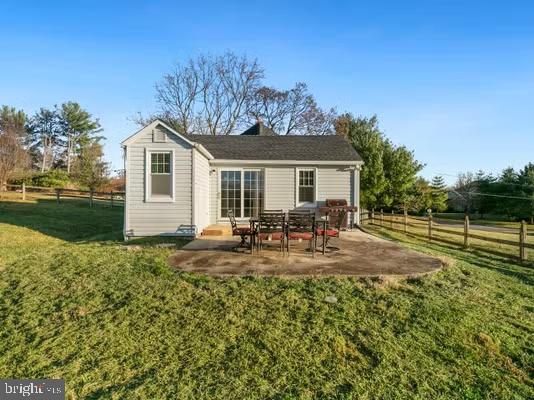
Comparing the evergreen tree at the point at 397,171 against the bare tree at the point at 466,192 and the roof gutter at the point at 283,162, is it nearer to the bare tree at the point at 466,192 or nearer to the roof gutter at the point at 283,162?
the roof gutter at the point at 283,162

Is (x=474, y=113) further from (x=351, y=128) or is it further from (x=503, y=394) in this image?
(x=503, y=394)

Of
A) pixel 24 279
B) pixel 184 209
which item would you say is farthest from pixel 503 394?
pixel 184 209

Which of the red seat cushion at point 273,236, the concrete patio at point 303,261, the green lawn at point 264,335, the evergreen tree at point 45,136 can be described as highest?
the evergreen tree at point 45,136

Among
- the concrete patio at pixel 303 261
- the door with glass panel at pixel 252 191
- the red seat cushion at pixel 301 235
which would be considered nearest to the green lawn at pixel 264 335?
the concrete patio at pixel 303 261

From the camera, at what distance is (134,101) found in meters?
31.5

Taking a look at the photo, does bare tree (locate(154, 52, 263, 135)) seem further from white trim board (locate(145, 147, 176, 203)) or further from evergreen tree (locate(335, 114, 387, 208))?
white trim board (locate(145, 147, 176, 203))

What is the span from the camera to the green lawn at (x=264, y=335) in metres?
3.17

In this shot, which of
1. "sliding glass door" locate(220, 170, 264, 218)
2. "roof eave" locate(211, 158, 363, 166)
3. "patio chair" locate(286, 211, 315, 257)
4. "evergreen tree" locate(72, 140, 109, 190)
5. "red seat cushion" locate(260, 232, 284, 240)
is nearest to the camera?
"patio chair" locate(286, 211, 315, 257)

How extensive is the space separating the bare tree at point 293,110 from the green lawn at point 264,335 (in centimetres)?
2883

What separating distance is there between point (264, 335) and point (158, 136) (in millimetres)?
7823

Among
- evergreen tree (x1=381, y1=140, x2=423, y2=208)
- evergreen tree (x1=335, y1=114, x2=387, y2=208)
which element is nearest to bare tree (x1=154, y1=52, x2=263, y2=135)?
evergreen tree (x1=335, y1=114, x2=387, y2=208)

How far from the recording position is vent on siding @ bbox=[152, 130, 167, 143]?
979 centimetres

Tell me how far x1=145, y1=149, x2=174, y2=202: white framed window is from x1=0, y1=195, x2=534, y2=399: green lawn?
12.6ft

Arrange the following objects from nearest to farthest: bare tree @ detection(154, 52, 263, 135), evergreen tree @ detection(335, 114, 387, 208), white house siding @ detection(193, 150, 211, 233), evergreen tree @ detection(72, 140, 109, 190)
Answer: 1. white house siding @ detection(193, 150, 211, 233)
2. evergreen tree @ detection(335, 114, 387, 208)
3. evergreen tree @ detection(72, 140, 109, 190)
4. bare tree @ detection(154, 52, 263, 135)
